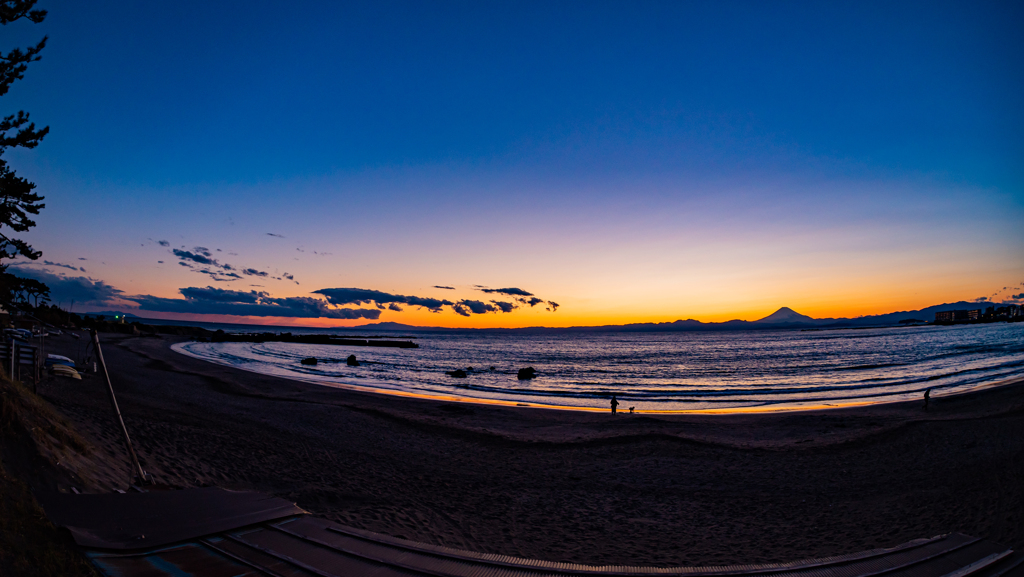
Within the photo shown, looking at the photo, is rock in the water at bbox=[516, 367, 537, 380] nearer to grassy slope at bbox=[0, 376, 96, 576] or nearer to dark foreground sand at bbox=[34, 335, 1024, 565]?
dark foreground sand at bbox=[34, 335, 1024, 565]

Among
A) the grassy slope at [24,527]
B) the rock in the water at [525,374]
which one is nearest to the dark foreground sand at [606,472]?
the grassy slope at [24,527]

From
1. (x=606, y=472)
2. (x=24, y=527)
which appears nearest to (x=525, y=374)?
(x=606, y=472)

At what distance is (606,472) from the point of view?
1109 centimetres

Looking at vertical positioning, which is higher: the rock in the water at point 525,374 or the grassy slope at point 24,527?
the grassy slope at point 24,527

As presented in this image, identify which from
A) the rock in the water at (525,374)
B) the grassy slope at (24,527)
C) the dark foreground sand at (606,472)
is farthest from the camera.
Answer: the rock in the water at (525,374)

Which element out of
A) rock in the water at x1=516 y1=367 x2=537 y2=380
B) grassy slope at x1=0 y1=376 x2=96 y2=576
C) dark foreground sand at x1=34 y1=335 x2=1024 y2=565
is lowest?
rock in the water at x1=516 y1=367 x2=537 y2=380

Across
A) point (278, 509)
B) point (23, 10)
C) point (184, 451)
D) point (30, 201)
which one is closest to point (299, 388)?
point (30, 201)

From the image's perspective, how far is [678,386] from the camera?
3275cm

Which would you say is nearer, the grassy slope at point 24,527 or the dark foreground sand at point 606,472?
the grassy slope at point 24,527

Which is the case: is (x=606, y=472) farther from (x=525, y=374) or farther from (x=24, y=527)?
(x=525, y=374)

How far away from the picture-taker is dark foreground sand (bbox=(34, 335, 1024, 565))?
7219 millimetres

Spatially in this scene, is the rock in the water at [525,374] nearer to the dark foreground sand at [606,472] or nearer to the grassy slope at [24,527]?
the dark foreground sand at [606,472]

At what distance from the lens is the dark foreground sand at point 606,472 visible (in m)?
7.22

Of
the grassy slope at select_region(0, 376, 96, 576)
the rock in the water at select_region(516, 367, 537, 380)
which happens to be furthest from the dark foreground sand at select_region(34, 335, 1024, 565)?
the rock in the water at select_region(516, 367, 537, 380)
